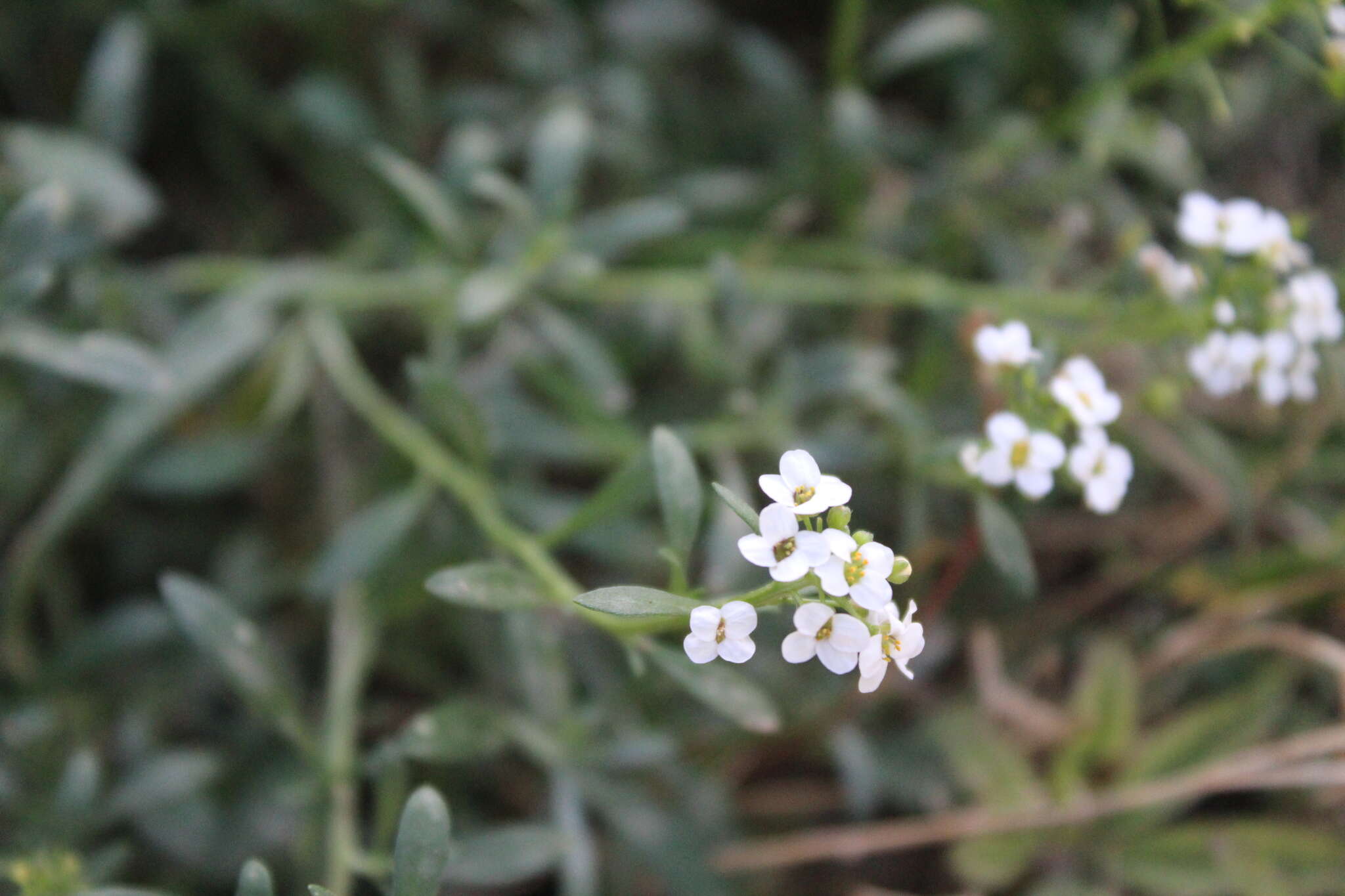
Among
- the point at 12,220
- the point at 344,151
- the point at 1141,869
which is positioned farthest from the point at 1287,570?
the point at 12,220

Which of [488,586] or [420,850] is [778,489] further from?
[420,850]

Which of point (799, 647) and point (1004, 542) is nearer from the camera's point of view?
point (799, 647)

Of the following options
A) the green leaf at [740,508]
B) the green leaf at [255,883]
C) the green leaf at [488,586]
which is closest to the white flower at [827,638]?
the green leaf at [740,508]

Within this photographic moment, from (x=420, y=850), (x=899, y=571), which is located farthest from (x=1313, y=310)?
(x=420, y=850)

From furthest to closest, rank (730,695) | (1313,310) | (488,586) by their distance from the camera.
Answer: (1313,310)
(730,695)
(488,586)

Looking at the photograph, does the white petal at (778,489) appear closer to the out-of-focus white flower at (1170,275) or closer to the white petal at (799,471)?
the white petal at (799,471)

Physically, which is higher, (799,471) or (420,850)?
(799,471)
